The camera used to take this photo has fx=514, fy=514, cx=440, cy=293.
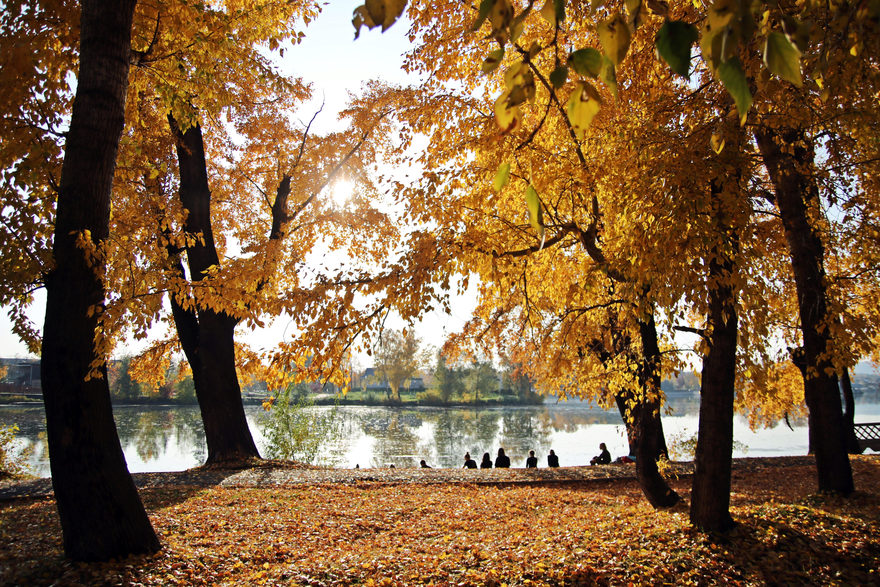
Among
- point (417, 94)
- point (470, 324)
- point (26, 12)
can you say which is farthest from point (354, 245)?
point (26, 12)

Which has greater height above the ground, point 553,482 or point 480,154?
point 480,154

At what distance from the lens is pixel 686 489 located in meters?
10.1

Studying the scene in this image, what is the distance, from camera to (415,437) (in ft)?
105

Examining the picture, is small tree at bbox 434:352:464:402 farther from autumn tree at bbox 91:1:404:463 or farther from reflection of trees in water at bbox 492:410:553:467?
autumn tree at bbox 91:1:404:463

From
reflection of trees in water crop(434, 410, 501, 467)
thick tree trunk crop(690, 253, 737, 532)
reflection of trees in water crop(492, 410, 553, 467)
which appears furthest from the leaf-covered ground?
reflection of trees in water crop(492, 410, 553, 467)

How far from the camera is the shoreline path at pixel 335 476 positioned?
375 inches

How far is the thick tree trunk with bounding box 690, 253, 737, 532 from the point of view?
536 cm

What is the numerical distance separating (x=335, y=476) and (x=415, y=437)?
21766 mm

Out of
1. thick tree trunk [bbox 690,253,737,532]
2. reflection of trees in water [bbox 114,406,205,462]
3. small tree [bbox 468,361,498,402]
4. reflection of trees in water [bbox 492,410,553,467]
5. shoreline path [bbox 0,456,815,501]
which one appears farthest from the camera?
small tree [bbox 468,361,498,402]

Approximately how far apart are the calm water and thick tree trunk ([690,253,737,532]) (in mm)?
11207

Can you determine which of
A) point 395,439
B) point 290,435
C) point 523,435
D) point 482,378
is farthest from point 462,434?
point 482,378

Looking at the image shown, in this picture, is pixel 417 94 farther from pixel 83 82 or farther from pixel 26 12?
pixel 26 12

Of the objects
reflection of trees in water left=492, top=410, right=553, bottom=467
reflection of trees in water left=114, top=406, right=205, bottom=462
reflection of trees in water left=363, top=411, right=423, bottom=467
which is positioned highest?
reflection of trees in water left=492, top=410, right=553, bottom=467

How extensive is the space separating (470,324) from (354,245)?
371 centimetres
